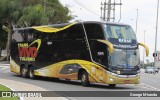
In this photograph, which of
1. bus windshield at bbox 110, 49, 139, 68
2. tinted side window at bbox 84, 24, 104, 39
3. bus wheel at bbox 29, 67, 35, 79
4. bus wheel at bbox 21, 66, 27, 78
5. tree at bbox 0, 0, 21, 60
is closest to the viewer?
bus windshield at bbox 110, 49, 139, 68

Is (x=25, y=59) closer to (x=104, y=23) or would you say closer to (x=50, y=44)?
(x=50, y=44)

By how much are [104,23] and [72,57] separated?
10.9 ft

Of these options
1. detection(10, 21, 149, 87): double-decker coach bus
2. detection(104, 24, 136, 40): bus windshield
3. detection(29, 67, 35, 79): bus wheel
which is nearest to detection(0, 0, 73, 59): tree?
detection(29, 67, 35, 79): bus wheel

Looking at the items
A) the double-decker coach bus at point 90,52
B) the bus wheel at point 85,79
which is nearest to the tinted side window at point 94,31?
the double-decker coach bus at point 90,52

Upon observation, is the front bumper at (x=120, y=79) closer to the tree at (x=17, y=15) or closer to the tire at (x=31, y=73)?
the tire at (x=31, y=73)

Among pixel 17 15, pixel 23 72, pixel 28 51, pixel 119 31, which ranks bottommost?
pixel 23 72

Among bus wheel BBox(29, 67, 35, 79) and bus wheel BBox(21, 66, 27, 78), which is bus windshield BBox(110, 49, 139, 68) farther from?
bus wheel BBox(21, 66, 27, 78)

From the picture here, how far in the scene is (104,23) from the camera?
24469mm

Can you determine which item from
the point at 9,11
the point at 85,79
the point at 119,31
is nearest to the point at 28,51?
the point at 85,79

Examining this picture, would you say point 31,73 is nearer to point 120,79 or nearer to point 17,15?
point 120,79

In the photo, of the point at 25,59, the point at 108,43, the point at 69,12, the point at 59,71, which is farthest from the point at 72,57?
the point at 69,12

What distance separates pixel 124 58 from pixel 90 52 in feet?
6.49

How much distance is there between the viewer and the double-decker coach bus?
24.0 meters

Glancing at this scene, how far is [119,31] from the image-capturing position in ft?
81.6
